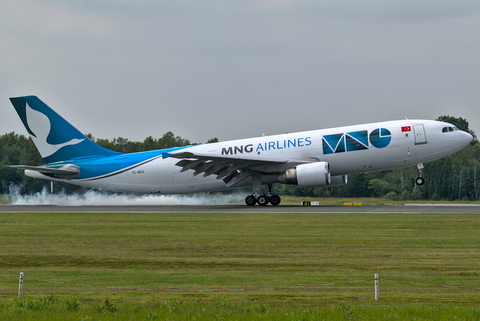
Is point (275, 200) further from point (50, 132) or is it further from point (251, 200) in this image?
point (50, 132)

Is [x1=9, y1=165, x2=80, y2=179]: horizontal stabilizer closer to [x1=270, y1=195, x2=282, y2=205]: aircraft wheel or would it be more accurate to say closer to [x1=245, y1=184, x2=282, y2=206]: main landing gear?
[x1=245, y1=184, x2=282, y2=206]: main landing gear

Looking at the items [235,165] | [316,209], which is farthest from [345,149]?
[235,165]

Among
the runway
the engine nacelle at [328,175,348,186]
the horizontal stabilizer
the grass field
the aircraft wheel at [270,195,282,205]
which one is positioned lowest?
the grass field

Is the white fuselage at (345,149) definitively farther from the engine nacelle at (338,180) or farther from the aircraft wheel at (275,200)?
the engine nacelle at (338,180)

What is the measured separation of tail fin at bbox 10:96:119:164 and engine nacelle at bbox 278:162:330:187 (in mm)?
17286

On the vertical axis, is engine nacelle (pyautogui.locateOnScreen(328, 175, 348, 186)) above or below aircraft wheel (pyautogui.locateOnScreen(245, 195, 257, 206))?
above

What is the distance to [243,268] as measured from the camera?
45.9 ft

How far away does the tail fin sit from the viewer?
1608 inches

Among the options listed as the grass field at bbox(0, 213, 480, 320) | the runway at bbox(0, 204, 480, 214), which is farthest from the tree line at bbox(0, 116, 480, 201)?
the grass field at bbox(0, 213, 480, 320)

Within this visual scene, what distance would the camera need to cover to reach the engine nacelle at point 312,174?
34.8 metres

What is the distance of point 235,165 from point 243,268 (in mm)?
23574

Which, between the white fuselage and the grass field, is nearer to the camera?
the grass field

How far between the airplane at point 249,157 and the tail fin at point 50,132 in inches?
2.9

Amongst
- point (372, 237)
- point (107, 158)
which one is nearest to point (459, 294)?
point (372, 237)
